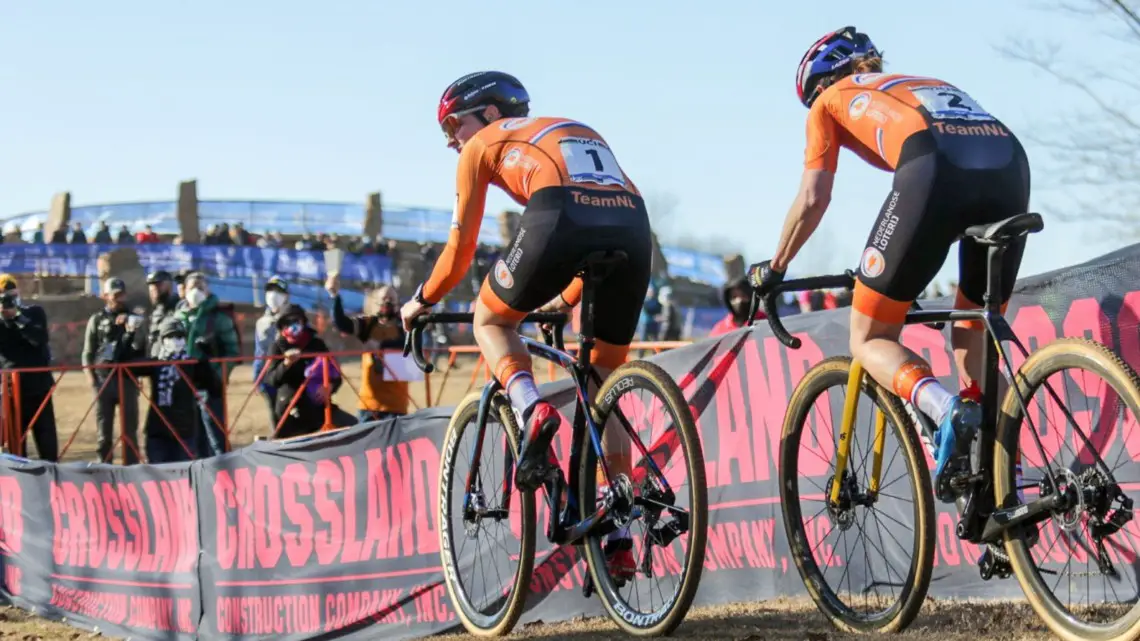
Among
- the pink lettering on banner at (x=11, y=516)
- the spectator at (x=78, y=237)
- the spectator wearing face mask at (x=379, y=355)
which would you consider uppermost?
the spectator at (x=78, y=237)

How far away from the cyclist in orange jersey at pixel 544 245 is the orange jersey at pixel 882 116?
2.63ft

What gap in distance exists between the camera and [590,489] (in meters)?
5.77

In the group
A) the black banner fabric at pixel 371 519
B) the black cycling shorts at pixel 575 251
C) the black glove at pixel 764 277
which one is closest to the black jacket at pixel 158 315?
the black banner fabric at pixel 371 519

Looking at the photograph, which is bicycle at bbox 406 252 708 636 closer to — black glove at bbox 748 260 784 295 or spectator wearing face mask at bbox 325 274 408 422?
black glove at bbox 748 260 784 295

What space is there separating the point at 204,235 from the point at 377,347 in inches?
1243

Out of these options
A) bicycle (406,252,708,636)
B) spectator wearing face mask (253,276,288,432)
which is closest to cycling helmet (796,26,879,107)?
bicycle (406,252,708,636)

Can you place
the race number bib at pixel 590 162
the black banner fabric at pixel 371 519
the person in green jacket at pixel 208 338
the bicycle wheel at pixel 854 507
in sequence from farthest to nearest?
1. the person in green jacket at pixel 208 338
2. the black banner fabric at pixel 371 519
3. the race number bib at pixel 590 162
4. the bicycle wheel at pixel 854 507

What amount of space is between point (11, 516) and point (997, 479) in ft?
33.8

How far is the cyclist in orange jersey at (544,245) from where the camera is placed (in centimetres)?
555

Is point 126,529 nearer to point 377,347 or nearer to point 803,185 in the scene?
point 377,347

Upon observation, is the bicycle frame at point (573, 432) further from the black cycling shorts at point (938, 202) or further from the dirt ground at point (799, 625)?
the black cycling shorts at point (938, 202)

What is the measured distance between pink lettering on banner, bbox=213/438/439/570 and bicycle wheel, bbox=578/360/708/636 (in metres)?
3.03

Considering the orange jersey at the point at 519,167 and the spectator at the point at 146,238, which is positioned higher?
the spectator at the point at 146,238

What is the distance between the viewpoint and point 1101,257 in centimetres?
652
